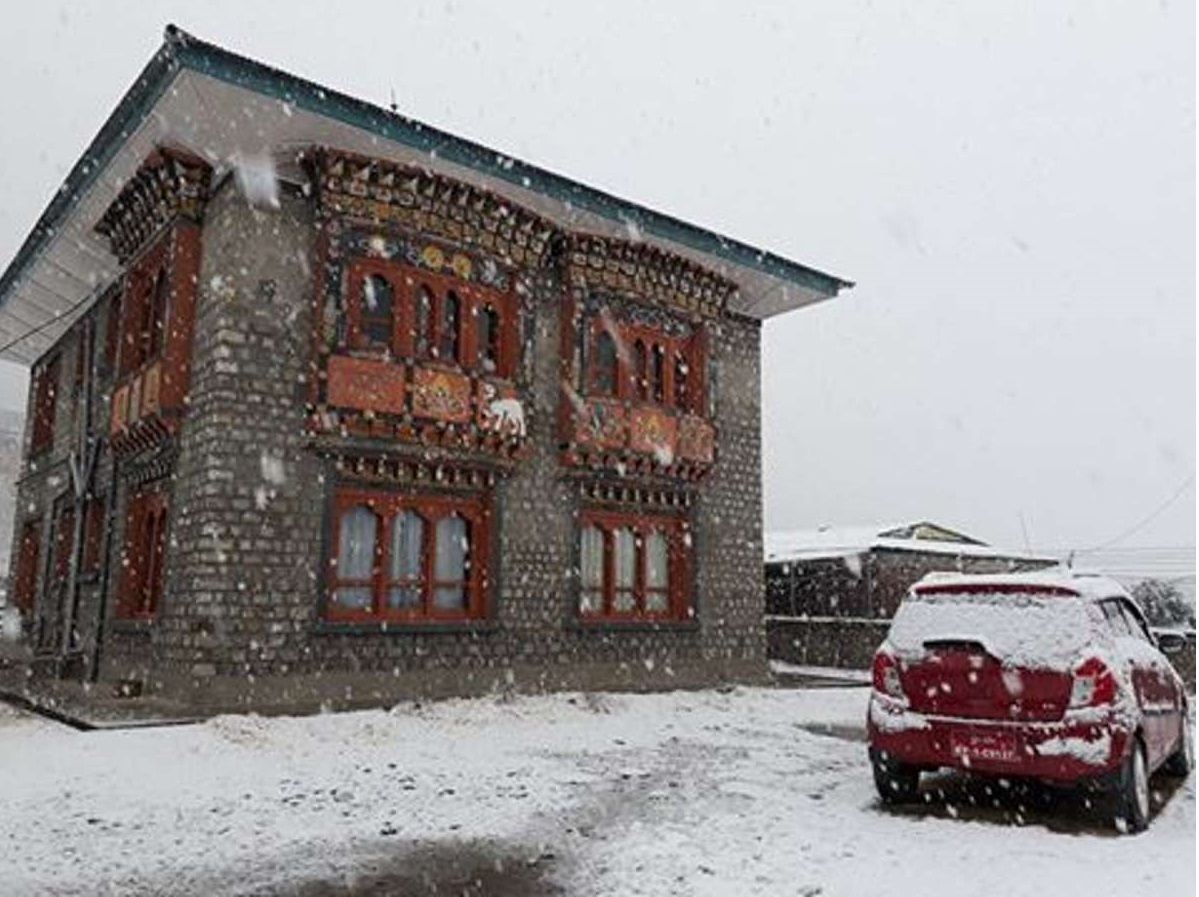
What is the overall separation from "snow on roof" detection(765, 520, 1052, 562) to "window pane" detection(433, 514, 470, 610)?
1226 cm

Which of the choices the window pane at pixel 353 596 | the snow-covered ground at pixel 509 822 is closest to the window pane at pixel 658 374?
the window pane at pixel 353 596

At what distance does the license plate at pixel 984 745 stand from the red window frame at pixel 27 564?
755 inches

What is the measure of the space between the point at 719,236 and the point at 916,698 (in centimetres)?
1137

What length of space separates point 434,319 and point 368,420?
193 centimetres

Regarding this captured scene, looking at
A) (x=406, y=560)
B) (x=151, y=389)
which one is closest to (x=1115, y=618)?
(x=406, y=560)

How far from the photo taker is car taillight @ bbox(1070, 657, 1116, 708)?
6.41 m

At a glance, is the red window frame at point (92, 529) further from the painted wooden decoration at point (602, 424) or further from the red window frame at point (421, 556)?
the painted wooden decoration at point (602, 424)

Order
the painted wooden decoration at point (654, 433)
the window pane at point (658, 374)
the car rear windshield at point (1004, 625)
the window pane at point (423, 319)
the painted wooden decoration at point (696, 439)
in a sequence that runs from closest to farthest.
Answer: the car rear windshield at point (1004, 625) < the window pane at point (423, 319) < the painted wooden decoration at point (654, 433) < the painted wooden decoration at point (696, 439) < the window pane at point (658, 374)

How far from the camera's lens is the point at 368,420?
12.8m

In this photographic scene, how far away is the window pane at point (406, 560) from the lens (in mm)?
13273

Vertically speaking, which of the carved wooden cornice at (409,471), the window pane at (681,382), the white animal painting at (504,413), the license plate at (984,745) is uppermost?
the window pane at (681,382)

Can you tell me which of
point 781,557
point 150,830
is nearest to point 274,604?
point 150,830

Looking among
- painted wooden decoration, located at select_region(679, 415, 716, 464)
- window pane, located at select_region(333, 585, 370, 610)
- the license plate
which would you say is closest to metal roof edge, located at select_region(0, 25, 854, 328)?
painted wooden decoration, located at select_region(679, 415, 716, 464)

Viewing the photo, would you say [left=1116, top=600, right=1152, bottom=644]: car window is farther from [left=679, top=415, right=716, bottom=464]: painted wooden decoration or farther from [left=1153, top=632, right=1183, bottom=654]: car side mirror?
[left=679, top=415, right=716, bottom=464]: painted wooden decoration
